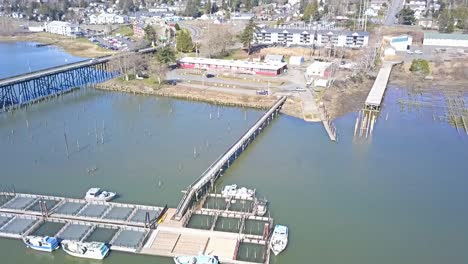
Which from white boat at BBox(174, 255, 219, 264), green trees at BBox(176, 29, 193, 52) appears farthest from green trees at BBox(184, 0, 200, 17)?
white boat at BBox(174, 255, 219, 264)

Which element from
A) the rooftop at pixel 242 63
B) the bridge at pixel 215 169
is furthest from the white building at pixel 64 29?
the bridge at pixel 215 169

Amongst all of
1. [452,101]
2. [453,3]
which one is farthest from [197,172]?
[453,3]

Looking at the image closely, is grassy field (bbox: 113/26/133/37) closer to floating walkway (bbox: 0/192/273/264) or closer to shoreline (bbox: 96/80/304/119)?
shoreline (bbox: 96/80/304/119)

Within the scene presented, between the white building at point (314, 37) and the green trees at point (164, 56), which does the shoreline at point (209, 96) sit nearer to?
the green trees at point (164, 56)

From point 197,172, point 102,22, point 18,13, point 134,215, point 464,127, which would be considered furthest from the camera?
point 18,13

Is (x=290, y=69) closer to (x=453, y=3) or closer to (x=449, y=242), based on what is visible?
(x=449, y=242)

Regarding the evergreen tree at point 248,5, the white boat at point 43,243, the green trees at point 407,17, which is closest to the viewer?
the white boat at point 43,243
